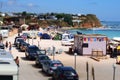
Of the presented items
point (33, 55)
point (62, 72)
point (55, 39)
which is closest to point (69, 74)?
point (62, 72)

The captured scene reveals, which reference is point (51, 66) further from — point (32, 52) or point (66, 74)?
point (32, 52)

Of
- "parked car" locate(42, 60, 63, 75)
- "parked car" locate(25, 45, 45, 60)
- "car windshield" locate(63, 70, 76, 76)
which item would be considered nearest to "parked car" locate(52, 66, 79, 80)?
"car windshield" locate(63, 70, 76, 76)

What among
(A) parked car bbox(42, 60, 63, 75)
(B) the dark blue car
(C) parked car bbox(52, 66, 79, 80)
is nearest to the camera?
(C) parked car bbox(52, 66, 79, 80)

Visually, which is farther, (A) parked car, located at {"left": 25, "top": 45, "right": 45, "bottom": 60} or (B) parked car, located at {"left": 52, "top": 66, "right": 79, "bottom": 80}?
(A) parked car, located at {"left": 25, "top": 45, "right": 45, "bottom": 60}

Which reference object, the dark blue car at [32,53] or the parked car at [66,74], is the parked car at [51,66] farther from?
the dark blue car at [32,53]

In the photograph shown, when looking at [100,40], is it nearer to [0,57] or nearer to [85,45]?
[85,45]

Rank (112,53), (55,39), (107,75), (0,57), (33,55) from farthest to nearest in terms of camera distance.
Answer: (55,39), (112,53), (33,55), (107,75), (0,57)

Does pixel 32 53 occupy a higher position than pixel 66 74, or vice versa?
pixel 66 74

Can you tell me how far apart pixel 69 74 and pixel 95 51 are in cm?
2106

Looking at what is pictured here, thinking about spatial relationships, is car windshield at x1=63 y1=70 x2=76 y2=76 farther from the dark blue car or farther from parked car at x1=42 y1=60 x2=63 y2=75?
the dark blue car

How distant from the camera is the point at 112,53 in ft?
147

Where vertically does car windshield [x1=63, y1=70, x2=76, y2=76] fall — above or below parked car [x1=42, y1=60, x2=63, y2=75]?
above

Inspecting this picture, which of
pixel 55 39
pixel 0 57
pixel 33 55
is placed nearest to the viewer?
pixel 0 57

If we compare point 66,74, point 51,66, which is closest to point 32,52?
point 51,66
